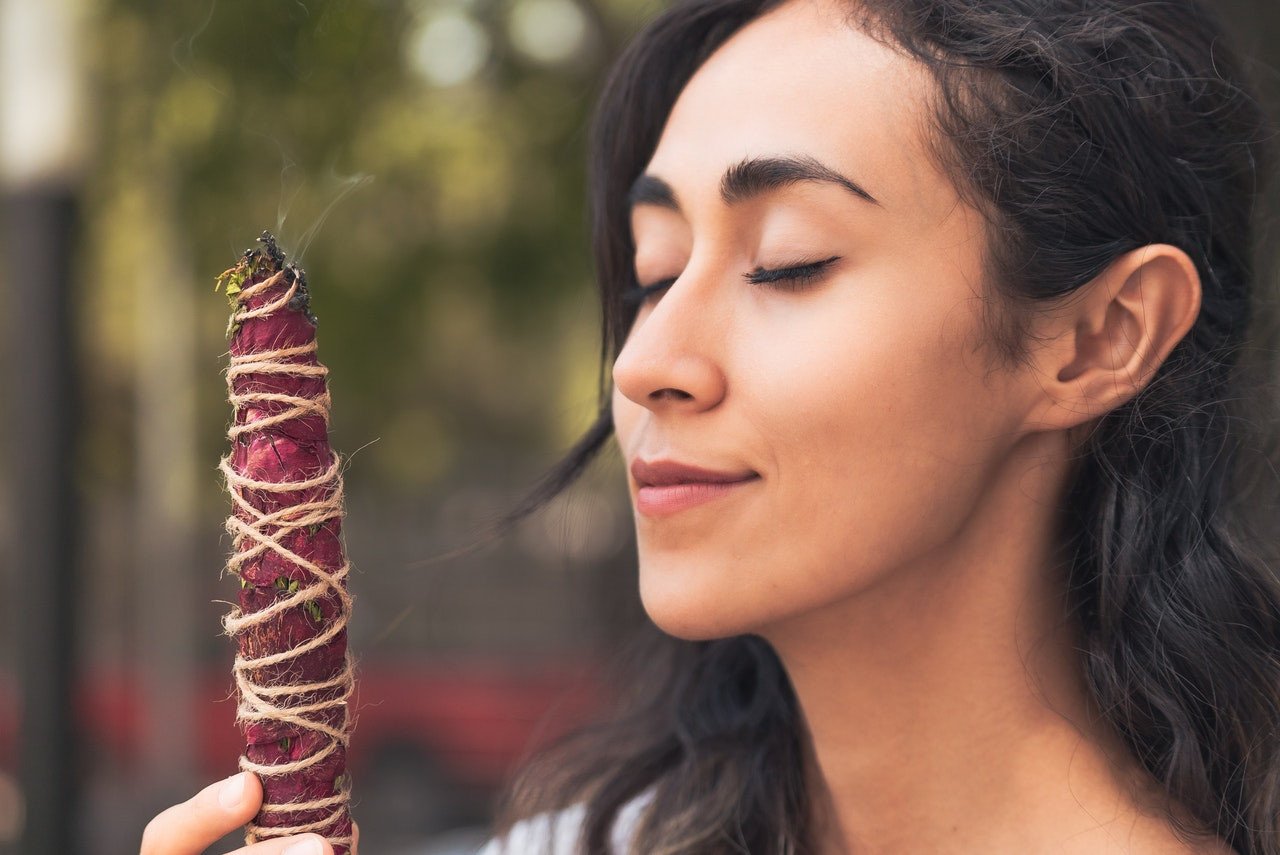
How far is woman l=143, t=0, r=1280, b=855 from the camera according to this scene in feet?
6.64

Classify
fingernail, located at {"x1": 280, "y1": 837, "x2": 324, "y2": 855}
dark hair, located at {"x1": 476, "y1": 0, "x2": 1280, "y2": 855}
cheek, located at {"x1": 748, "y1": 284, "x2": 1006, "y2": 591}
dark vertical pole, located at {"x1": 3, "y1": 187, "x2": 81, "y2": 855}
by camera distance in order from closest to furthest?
fingernail, located at {"x1": 280, "y1": 837, "x2": 324, "y2": 855} → cheek, located at {"x1": 748, "y1": 284, "x2": 1006, "y2": 591} → dark hair, located at {"x1": 476, "y1": 0, "x2": 1280, "y2": 855} → dark vertical pole, located at {"x1": 3, "y1": 187, "x2": 81, "y2": 855}

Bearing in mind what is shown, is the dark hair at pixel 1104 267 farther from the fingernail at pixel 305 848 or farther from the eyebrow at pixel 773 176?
the fingernail at pixel 305 848

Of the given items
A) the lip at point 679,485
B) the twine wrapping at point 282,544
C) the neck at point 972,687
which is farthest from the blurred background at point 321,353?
the neck at point 972,687

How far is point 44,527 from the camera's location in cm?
413

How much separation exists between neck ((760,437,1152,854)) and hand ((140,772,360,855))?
855mm

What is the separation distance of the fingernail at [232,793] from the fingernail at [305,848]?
101 mm

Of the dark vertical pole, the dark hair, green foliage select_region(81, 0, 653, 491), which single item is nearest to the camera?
the dark hair

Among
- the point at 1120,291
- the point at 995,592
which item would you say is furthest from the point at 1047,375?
the point at 995,592

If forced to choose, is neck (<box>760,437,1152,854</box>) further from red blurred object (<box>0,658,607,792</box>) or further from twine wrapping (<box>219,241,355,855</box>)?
red blurred object (<box>0,658,607,792</box>)

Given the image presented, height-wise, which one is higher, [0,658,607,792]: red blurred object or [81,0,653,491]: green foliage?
[81,0,653,491]: green foliage

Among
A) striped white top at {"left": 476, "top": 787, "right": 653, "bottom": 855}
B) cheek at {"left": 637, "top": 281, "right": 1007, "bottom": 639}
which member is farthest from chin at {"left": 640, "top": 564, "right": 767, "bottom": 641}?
striped white top at {"left": 476, "top": 787, "right": 653, "bottom": 855}

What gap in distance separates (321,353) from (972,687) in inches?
259

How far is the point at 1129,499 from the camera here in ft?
7.37

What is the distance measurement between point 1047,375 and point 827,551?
49 centimetres
